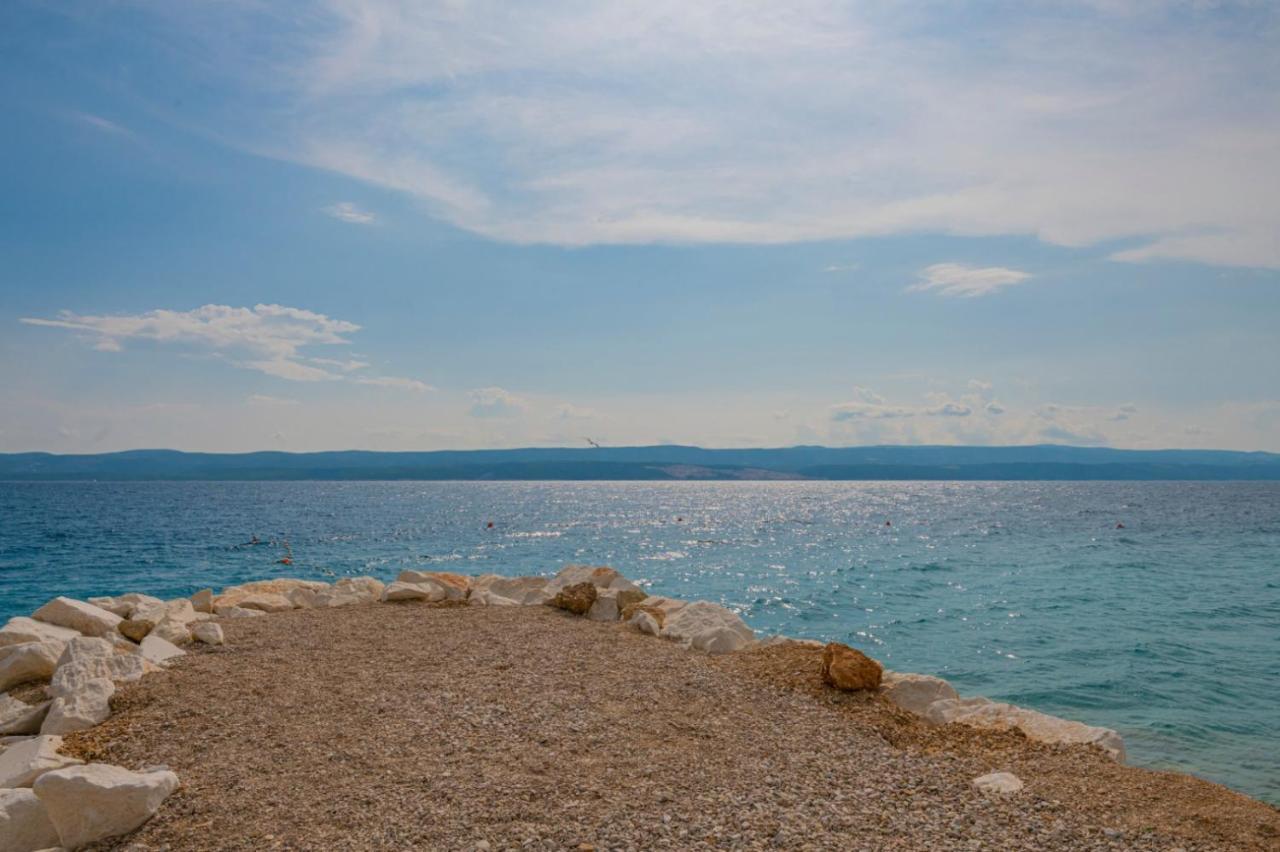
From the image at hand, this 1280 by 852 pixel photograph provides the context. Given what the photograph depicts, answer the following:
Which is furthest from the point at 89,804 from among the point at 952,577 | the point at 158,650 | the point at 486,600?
the point at 952,577

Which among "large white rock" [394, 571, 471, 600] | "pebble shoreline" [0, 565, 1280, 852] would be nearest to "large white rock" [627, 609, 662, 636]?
"pebble shoreline" [0, 565, 1280, 852]

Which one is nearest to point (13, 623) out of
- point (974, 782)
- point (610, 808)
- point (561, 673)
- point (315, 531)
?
point (561, 673)

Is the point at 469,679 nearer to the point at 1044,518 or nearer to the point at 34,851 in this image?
the point at 34,851

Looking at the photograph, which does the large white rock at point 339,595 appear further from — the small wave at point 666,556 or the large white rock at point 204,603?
the small wave at point 666,556

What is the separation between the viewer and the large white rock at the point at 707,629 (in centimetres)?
1302

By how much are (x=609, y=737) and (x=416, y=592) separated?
9.62 m

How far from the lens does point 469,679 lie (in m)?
10.9

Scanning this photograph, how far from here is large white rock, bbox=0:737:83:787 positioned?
7684mm

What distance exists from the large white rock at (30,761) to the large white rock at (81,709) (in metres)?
0.52

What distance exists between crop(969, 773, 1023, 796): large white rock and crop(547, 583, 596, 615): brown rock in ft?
29.9

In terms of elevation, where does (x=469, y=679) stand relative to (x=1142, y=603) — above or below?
above

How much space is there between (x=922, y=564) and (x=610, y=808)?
33852 millimetres

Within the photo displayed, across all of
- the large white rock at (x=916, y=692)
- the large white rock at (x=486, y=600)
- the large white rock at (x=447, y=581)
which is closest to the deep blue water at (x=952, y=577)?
the large white rock at (x=916, y=692)

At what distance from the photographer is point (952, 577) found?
33344 millimetres
